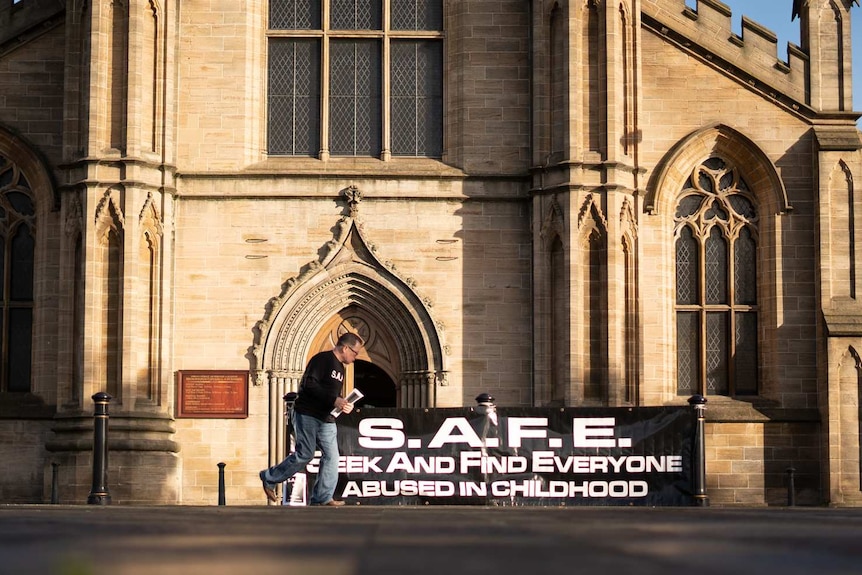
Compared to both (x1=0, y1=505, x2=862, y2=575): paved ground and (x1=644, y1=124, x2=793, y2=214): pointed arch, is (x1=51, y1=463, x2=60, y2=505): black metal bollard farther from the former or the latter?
(x1=0, y1=505, x2=862, y2=575): paved ground

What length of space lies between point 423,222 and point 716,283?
4510mm

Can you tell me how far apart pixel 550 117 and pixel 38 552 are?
16576mm

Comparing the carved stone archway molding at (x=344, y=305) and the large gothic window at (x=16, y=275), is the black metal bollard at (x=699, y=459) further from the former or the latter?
the large gothic window at (x=16, y=275)

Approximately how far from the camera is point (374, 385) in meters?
23.5

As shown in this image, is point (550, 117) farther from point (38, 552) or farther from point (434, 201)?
point (38, 552)

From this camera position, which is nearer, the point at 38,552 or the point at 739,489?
the point at 38,552

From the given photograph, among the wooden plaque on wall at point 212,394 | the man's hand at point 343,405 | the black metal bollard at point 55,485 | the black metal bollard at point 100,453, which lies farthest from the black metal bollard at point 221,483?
the man's hand at point 343,405

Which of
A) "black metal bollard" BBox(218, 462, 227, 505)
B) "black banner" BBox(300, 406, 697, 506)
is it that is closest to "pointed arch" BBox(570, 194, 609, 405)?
"black banner" BBox(300, 406, 697, 506)

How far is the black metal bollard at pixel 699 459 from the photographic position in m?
17.7

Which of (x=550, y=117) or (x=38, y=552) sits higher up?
(x=550, y=117)

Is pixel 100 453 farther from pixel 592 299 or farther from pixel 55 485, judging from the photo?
pixel 592 299

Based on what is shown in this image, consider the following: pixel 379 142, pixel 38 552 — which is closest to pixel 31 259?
pixel 379 142

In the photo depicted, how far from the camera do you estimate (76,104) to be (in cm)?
2222

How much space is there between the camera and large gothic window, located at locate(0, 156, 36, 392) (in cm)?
2272
